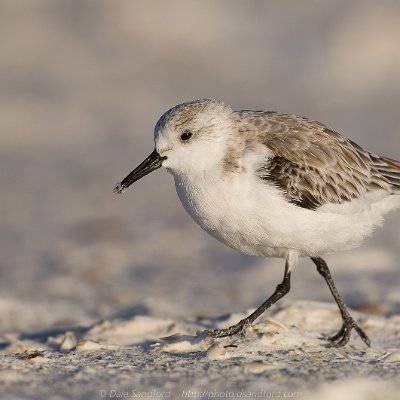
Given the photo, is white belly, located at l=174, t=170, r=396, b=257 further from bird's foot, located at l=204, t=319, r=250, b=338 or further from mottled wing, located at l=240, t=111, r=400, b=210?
bird's foot, located at l=204, t=319, r=250, b=338

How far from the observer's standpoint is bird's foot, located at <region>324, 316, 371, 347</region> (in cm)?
667

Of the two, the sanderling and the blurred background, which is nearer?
the sanderling

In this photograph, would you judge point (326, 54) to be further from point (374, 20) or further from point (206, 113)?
point (206, 113)

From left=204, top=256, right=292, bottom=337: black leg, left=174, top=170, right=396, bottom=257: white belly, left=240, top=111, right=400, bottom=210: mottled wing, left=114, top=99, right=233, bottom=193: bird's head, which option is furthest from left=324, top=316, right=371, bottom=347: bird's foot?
left=114, top=99, right=233, bottom=193: bird's head

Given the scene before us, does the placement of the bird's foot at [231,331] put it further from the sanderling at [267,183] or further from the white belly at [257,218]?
the white belly at [257,218]

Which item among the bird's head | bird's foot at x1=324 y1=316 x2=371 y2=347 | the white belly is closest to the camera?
the white belly

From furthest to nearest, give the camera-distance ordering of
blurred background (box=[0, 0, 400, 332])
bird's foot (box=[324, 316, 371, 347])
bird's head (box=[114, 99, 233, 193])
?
blurred background (box=[0, 0, 400, 332]), bird's foot (box=[324, 316, 371, 347]), bird's head (box=[114, 99, 233, 193])

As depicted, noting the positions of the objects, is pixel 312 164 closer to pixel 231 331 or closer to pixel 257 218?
pixel 257 218

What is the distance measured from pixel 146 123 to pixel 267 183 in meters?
9.11

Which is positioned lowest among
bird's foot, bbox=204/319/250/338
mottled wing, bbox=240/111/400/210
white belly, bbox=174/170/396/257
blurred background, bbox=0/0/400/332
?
bird's foot, bbox=204/319/250/338

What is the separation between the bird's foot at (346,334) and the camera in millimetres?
6672

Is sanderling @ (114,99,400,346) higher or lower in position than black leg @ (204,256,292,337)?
higher

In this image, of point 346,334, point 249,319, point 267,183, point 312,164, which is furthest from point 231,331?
point 312,164

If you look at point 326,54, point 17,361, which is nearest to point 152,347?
point 17,361
